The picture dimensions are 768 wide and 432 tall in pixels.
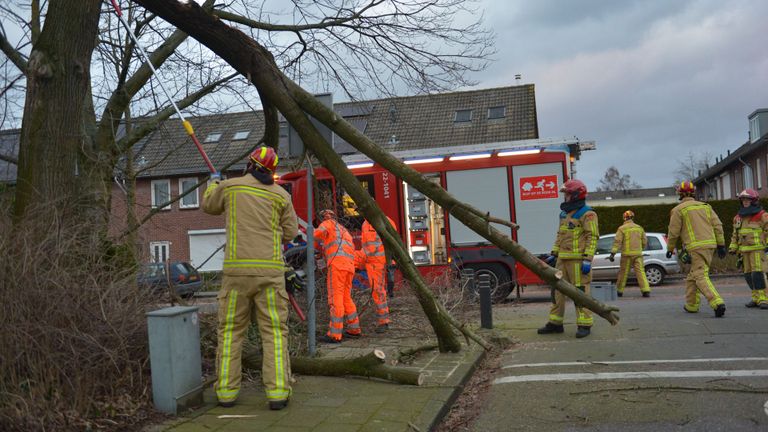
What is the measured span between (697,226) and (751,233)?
1561mm

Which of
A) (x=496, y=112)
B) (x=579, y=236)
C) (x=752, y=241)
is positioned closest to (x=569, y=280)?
(x=579, y=236)

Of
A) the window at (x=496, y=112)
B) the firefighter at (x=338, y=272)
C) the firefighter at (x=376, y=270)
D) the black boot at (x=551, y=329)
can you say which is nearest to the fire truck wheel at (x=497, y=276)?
the firefighter at (x=376, y=270)

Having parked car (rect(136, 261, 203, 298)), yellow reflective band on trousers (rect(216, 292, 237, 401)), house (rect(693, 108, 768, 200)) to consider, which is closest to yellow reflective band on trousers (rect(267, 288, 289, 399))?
yellow reflective band on trousers (rect(216, 292, 237, 401))

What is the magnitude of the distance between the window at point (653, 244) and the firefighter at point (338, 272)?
11177 millimetres

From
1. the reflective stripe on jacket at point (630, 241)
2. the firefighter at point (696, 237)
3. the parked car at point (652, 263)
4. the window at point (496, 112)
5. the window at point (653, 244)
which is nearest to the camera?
the firefighter at point (696, 237)

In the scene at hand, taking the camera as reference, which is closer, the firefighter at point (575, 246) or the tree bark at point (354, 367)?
the tree bark at point (354, 367)

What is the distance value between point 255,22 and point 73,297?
4.99 metres

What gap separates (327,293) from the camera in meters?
8.44

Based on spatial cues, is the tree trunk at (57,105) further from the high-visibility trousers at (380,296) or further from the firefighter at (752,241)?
the firefighter at (752,241)

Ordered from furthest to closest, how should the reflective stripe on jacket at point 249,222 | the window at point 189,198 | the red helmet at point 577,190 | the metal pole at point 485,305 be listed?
the window at point 189,198 → the metal pole at point 485,305 → the red helmet at point 577,190 → the reflective stripe on jacket at point 249,222

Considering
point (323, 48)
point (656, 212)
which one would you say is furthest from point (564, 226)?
point (656, 212)

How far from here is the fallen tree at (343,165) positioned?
651cm

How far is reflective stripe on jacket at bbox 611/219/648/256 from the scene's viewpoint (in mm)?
13297

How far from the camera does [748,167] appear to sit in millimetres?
35562
